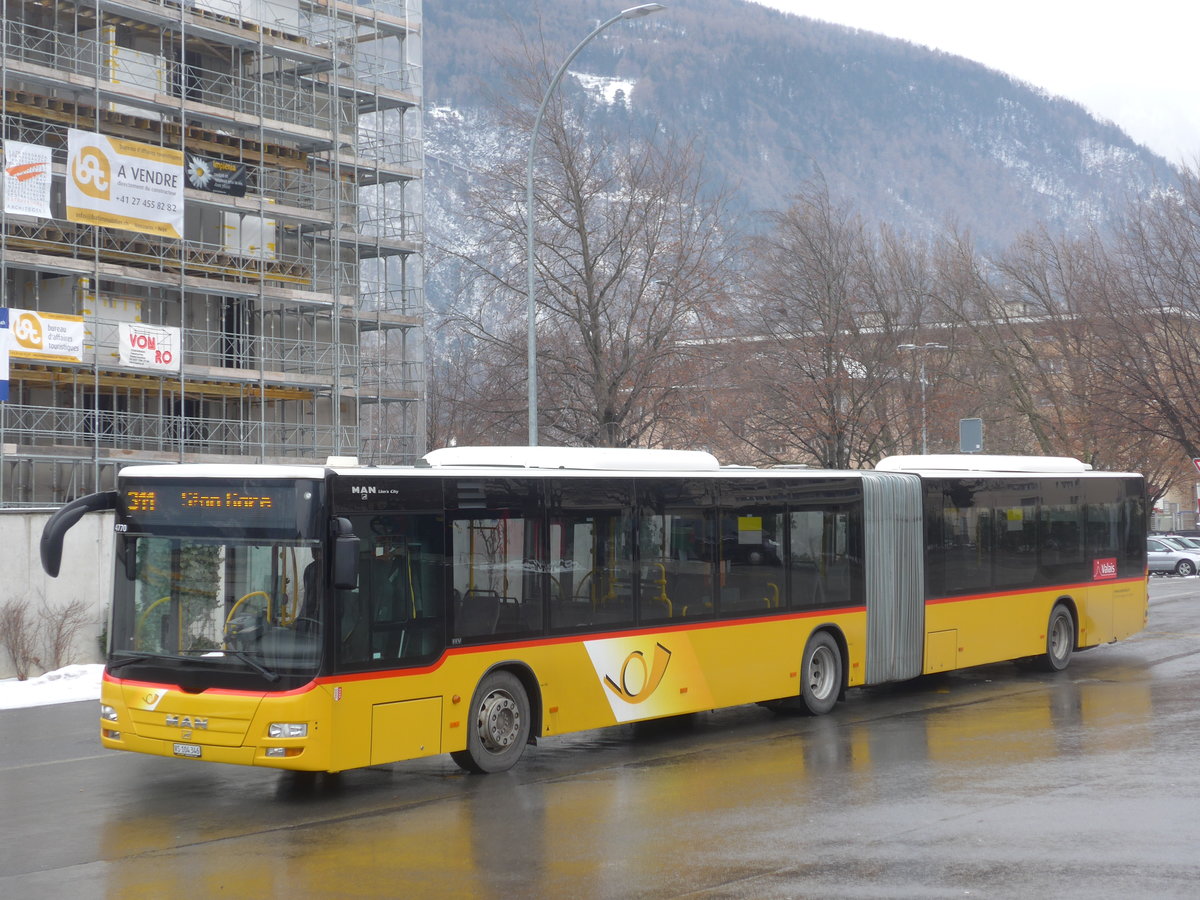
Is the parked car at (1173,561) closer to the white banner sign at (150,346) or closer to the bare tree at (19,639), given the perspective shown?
the white banner sign at (150,346)

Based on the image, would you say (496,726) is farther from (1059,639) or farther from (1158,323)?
(1158,323)

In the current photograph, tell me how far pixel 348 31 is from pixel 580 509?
33.1 meters

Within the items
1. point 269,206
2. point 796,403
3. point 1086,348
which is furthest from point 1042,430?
point 269,206

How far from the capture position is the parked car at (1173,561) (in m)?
50.1

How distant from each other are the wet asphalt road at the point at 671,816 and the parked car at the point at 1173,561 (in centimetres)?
3758

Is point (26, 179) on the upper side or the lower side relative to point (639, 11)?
lower

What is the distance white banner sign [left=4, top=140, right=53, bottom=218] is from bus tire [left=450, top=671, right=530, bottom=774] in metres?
23.2

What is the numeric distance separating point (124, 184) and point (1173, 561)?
120 ft

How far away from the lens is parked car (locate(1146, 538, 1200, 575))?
50.1m

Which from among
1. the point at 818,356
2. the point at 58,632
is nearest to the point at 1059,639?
the point at 58,632

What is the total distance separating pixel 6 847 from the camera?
9266 mm

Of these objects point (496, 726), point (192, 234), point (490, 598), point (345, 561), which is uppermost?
point (192, 234)

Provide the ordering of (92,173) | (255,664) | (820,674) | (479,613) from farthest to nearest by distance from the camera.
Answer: (92,173) < (820,674) < (479,613) < (255,664)

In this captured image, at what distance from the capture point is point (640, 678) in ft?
42.6
